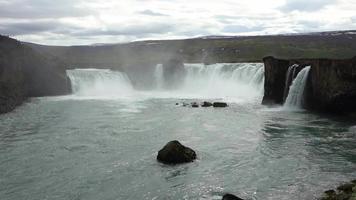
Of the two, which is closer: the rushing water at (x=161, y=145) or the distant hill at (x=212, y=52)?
the rushing water at (x=161, y=145)

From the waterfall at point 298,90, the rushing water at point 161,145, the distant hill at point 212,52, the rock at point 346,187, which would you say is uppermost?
the distant hill at point 212,52

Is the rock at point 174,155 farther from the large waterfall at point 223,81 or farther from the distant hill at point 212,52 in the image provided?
the distant hill at point 212,52

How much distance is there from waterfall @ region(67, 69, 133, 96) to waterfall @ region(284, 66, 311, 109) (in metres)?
29.9

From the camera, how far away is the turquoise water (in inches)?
713

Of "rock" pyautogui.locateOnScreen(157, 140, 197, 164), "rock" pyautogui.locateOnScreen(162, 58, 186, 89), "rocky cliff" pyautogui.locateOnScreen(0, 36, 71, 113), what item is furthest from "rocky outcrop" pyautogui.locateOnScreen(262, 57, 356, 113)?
"rock" pyautogui.locateOnScreen(162, 58, 186, 89)

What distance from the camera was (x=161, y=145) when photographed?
2622cm

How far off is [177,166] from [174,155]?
758 millimetres

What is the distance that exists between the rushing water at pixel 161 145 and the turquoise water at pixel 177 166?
45mm

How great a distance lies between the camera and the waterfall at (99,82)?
6509 centimetres

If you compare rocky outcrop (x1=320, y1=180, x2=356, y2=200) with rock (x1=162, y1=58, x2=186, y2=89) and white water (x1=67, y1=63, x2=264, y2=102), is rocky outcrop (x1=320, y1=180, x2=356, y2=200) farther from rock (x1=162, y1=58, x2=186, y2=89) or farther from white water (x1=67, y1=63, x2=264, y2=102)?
rock (x1=162, y1=58, x2=186, y2=89)

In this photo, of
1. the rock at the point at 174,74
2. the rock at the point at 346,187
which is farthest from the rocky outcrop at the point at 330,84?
the rock at the point at 174,74

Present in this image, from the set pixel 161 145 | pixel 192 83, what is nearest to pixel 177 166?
pixel 161 145

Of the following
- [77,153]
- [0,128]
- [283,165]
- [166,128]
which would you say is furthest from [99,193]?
[0,128]

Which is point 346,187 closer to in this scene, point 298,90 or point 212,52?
point 298,90
